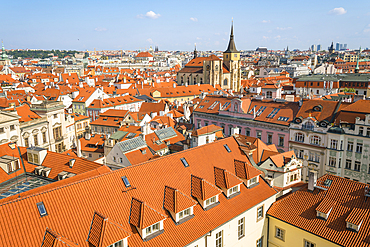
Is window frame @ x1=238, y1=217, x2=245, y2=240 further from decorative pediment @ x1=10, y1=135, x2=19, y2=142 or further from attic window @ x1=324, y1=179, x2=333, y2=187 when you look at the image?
decorative pediment @ x1=10, y1=135, x2=19, y2=142

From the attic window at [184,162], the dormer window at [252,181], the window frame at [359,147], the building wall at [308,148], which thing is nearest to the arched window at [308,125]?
the building wall at [308,148]

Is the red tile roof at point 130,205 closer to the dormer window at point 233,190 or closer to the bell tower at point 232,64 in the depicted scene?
the dormer window at point 233,190

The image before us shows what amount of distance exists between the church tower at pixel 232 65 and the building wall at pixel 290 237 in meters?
110

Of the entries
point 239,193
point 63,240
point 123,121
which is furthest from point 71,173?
Answer: point 123,121

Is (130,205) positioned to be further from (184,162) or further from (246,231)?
(246,231)

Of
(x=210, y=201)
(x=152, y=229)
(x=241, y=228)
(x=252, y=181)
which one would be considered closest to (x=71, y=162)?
(x=152, y=229)

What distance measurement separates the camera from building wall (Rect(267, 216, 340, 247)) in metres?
21.1

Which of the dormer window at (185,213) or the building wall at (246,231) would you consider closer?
the dormer window at (185,213)

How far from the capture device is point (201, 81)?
132 meters

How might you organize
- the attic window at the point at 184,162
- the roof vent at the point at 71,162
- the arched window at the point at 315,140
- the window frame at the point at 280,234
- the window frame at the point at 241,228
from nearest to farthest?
the window frame at the point at 241,228
the attic window at the point at 184,162
the window frame at the point at 280,234
the roof vent at the point at 71,162
the arched window at the point at 315,140

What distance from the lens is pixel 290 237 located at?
22.9 meters

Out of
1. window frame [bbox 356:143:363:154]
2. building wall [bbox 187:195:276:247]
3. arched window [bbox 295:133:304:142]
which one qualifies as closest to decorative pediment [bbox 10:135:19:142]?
building wall [bbox 187:195:276:247]

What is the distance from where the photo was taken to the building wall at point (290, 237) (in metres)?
21.1

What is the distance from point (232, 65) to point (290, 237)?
115 metres
